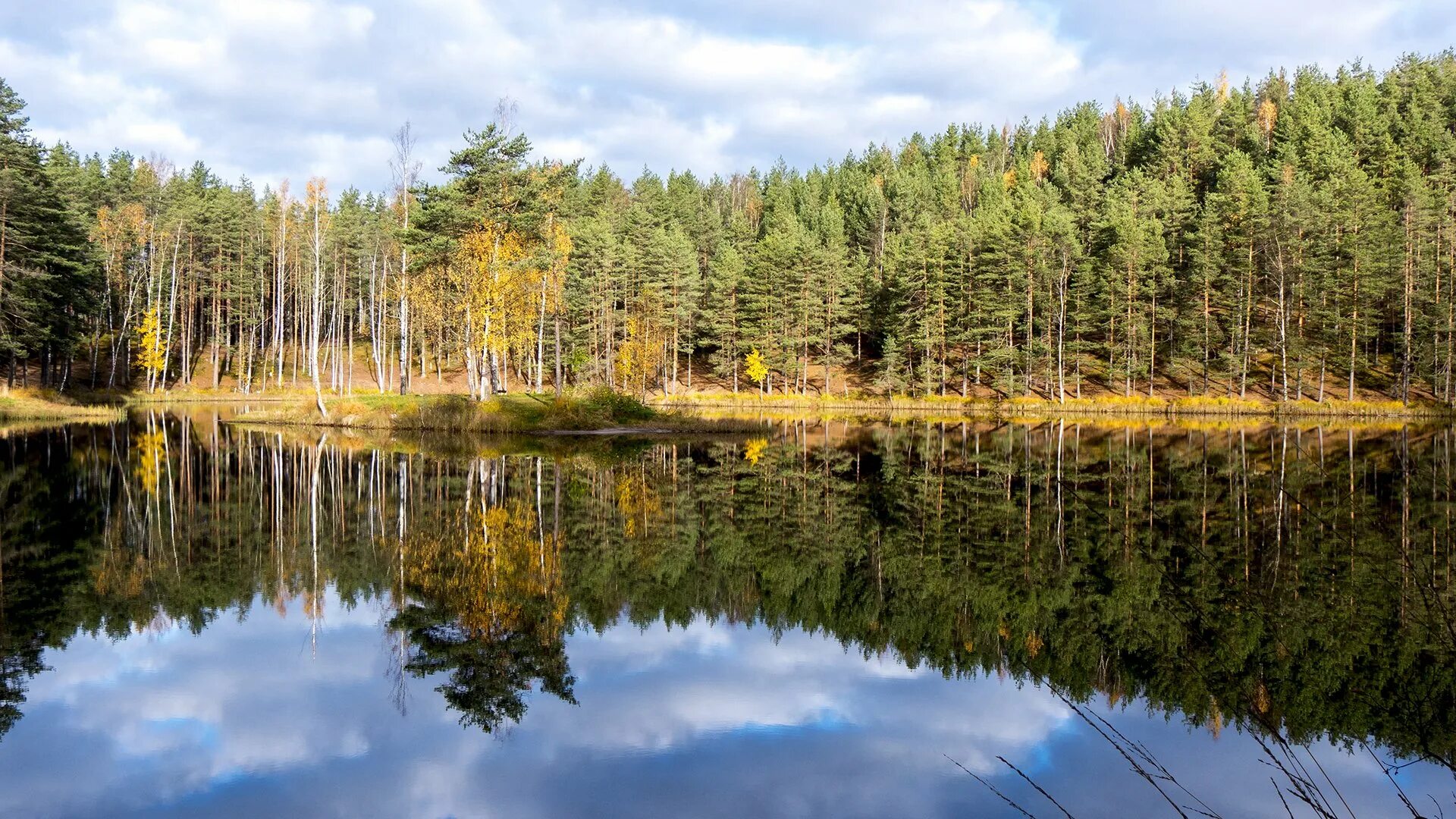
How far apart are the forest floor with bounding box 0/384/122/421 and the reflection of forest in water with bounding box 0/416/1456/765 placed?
20.4m

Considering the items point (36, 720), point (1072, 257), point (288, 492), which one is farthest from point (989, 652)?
point (1072, 257)

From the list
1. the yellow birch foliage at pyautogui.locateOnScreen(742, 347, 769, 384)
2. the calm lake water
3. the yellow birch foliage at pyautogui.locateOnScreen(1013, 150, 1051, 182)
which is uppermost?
the yellow birch foliage at pyautogui.locateOnScreen(1013, 150, 1051, 182)

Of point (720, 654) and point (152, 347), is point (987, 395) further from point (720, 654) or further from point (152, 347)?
point (720, 654)

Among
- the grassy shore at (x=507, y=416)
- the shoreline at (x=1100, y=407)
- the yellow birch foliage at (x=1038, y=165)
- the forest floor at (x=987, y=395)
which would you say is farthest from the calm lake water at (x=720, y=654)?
the yellow birch foliage at (x=1038, y=165)

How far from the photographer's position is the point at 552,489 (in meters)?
19.7

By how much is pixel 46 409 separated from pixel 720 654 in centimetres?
4391

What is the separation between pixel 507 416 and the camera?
119ft

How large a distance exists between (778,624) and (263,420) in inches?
1444

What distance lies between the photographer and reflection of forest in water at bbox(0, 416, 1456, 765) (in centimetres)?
812

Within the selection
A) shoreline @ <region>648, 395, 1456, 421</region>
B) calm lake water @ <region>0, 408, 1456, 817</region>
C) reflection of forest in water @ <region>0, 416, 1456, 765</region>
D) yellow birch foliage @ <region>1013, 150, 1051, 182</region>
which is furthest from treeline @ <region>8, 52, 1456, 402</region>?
calm lake water @ <region>0, 408, 1456, 817</region>

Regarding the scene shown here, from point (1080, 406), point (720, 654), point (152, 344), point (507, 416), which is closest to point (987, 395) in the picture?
point (1080, 406)

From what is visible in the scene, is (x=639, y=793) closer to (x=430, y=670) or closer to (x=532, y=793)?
(x=532, y=793)

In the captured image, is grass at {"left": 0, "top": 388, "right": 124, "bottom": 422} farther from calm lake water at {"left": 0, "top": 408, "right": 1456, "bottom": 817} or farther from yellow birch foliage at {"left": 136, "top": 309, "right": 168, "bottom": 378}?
calm lake water at {"left": 0, "top": 408, "right": 1456, "bottom": 817}

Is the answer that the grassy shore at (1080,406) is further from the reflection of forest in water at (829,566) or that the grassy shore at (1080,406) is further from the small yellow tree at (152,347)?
the small yellow tree at (152,347)
